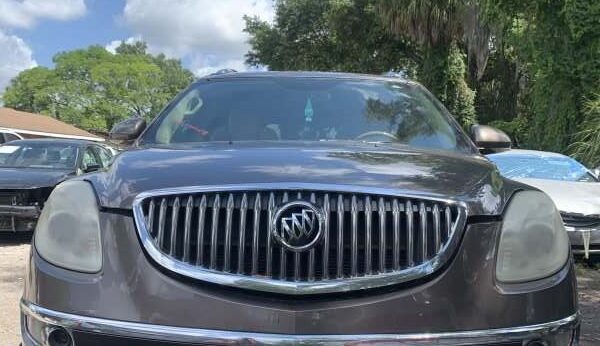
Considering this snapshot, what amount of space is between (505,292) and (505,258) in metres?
0.13

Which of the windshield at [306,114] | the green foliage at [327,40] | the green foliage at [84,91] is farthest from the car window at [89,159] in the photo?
the green foliage at [84,91]

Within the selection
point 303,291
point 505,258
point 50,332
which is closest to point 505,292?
point 505,258

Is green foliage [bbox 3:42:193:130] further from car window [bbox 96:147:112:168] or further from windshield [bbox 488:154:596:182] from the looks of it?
windshield [bbox 488:154:596:182]

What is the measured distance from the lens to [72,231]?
250 centimetres

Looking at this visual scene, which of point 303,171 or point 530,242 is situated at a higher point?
point 303,171

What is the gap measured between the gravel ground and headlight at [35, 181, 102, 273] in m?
2.43

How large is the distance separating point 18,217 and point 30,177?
660 mm

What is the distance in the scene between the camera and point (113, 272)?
2.36m

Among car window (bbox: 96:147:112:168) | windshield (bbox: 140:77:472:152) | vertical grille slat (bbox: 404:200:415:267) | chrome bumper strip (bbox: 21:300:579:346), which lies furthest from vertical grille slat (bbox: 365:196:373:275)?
car window (bbox: 96:147:112:168)

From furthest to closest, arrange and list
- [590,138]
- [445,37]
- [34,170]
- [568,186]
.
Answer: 1. [445,37]
2. [590,138]
3. [34,170]
4. [568,186]

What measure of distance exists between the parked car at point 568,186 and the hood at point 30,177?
6.07 metres

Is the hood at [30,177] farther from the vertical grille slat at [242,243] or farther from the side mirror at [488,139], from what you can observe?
the vertical grille slat at [242,243]

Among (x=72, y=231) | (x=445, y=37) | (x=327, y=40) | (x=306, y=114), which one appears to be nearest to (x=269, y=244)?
(x=72, y=231)

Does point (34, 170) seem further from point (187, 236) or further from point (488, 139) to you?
point (187, 236)
